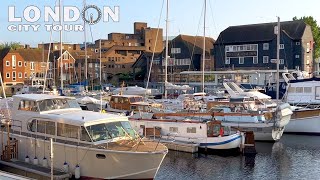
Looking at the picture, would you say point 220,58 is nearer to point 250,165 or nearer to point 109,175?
point 250,165

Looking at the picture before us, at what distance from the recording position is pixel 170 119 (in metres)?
30.9

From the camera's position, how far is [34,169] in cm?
1972

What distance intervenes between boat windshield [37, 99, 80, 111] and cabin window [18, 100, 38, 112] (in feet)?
1.02

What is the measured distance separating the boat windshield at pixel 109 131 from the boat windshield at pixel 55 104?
3.83m

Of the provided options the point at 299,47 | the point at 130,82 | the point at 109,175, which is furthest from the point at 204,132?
the point at 130,82

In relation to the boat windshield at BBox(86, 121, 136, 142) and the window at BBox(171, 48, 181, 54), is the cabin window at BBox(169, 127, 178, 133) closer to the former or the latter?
the boat windshield at BBox(86, 121, 136, 142)

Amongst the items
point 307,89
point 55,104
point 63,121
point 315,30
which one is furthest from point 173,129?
point 315,30

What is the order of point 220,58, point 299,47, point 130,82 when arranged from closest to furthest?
point 299,47 → point 220,58 → point 130,82

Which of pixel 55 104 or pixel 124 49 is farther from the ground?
pixel 124 49

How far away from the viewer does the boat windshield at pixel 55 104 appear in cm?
2194

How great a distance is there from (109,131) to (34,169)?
402 centimetres

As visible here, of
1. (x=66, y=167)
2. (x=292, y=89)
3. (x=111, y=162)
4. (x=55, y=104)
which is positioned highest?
(x=292, y=89)

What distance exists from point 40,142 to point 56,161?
1.41m

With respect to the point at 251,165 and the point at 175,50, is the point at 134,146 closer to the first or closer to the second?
the point at 251,165
